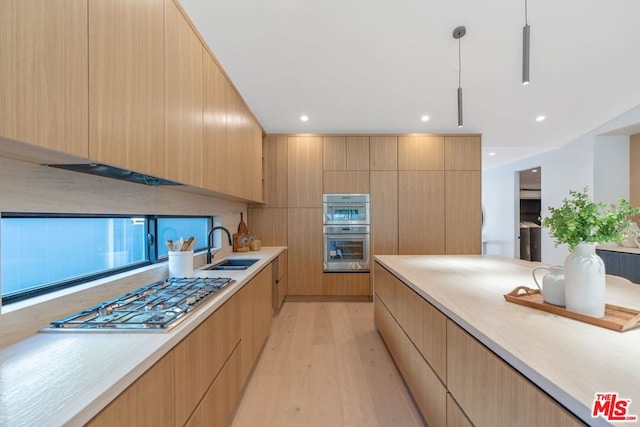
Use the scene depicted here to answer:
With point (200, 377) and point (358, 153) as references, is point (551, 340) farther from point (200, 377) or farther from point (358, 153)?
point (358, 153)

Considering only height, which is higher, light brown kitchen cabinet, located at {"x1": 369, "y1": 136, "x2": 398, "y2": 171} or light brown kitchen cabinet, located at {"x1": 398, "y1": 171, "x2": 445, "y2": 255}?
light brown kitchen cabinet, located at {"x1": 369, "y1": 136, "x2": 398, "y2": 171}

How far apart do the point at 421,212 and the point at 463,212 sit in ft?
2.08

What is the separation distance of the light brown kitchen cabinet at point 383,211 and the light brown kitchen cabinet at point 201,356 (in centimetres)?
270

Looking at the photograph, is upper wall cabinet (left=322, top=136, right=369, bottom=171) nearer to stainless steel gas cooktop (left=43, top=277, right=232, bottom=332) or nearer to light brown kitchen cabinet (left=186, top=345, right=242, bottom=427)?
stainless steel gas cooktop (left=43, top=277, right=232, bottom=332)

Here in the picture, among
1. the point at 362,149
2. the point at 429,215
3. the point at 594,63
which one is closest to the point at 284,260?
the point at 362,149

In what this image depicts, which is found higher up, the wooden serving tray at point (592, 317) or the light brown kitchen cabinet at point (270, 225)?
the light brown kitchen cabinet at point (270, 225)

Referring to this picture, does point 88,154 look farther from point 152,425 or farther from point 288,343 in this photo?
point 288,343

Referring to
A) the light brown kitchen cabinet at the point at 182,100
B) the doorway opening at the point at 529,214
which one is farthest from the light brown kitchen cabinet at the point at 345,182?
the doorway opening at the point at 529,214

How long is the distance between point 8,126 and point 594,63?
4.47 metres

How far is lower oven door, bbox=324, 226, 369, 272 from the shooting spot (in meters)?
3.91

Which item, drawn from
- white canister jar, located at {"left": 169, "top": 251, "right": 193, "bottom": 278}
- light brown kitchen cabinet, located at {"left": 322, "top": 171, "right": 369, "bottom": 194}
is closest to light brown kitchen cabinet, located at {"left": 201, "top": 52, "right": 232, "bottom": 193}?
white canister jar, located at {"left": 169, "top": 251, "right": 193, "bottom": 278}

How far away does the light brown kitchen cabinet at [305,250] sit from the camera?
3889mm

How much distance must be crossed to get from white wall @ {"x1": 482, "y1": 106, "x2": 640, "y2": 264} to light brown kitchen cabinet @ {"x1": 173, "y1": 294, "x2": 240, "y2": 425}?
537cm

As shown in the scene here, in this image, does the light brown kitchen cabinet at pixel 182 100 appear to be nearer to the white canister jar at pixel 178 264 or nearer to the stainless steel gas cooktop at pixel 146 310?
the white canister jar at pixel 178 264
